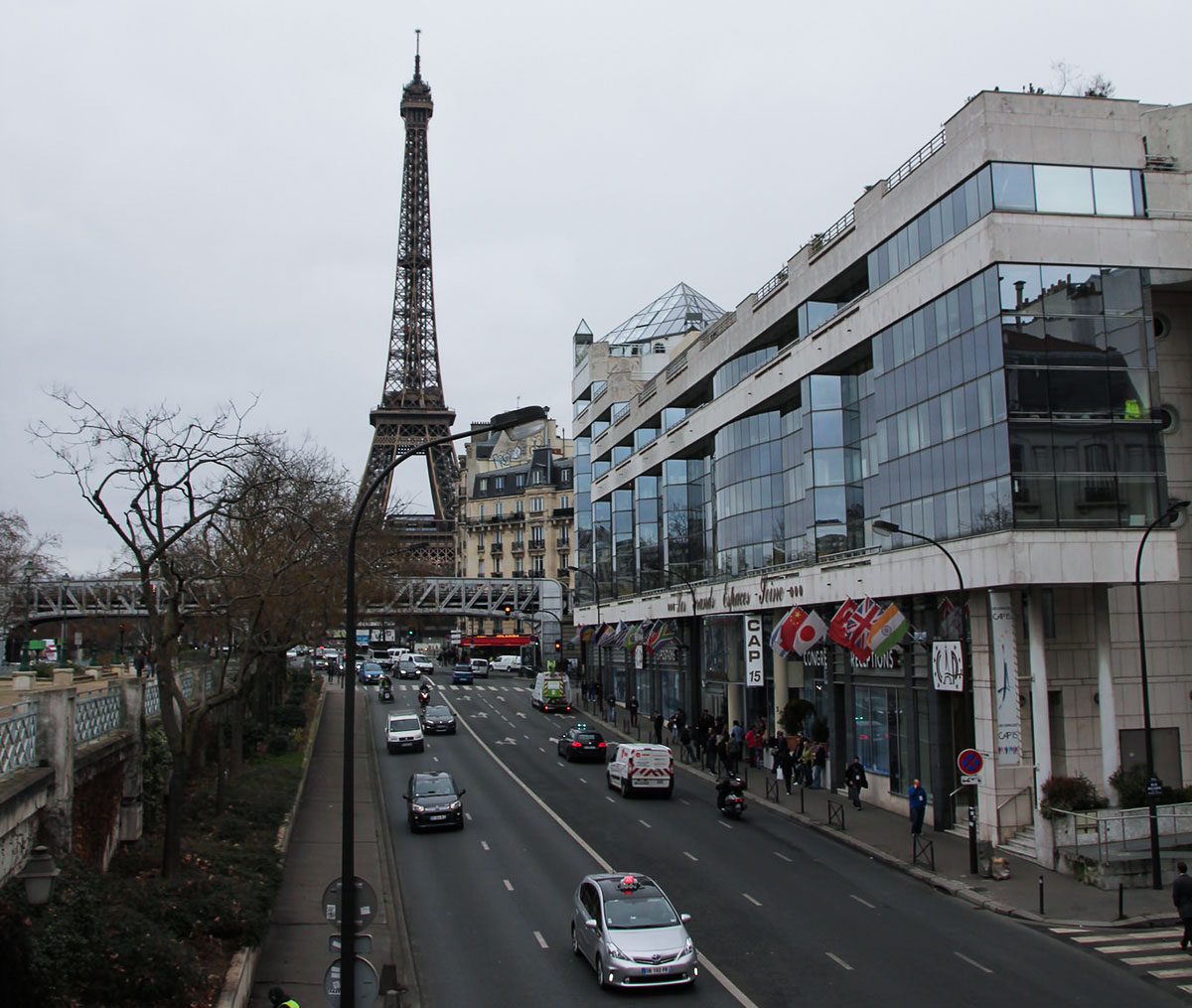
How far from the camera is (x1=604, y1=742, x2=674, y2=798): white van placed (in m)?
38.8

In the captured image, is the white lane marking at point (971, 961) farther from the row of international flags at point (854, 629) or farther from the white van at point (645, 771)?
the white van at point (645, 771)

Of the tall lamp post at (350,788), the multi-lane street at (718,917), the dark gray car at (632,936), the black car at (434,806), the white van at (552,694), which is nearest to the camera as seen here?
the tall lamp post at (350,788)

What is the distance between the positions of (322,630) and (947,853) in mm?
29066

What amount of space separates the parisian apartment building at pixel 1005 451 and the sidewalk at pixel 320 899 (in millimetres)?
14652

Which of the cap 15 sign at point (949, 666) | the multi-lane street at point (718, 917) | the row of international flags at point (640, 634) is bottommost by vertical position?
the multi-lane street at point (718, 917)

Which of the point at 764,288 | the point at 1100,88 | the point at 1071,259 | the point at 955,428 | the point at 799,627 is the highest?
the point at 1100,88

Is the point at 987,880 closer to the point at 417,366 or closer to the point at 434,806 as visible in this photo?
the point at 434,806

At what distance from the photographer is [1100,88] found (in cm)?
3800

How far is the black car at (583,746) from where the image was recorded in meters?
48.5

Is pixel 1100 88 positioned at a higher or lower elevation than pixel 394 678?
higher

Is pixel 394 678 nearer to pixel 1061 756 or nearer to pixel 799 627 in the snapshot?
pixel 799 627

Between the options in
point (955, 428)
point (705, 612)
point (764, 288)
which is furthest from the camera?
point (705, 612)

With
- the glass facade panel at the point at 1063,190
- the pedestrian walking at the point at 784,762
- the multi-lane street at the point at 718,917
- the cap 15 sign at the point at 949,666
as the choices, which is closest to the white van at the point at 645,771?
the multi-lane street at the point at 718,917

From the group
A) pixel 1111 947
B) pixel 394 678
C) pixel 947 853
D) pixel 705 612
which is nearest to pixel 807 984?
pixel 1111 947
